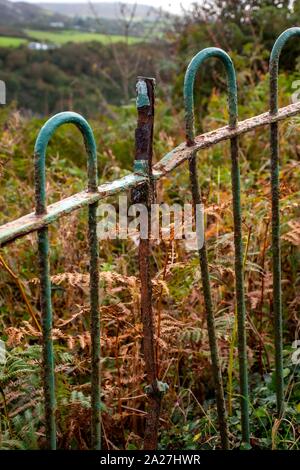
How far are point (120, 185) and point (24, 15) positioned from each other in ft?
82.3

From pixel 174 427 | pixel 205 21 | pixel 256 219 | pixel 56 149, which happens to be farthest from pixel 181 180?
pixel 205 21

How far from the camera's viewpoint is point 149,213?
1529 millimetres

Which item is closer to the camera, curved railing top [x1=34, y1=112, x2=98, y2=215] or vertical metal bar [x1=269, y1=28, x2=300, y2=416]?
curved railing top [x1=34, y1=112, x2=98, y2=215]

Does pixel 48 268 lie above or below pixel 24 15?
below

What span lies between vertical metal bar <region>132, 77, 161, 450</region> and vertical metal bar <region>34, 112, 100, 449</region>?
0.48ft

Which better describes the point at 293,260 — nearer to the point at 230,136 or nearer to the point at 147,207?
the point at 230,136

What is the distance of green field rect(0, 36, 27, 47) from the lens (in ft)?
57.5

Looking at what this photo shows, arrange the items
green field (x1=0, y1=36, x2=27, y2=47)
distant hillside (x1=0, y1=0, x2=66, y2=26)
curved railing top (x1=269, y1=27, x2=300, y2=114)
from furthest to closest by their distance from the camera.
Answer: distant hillside (x1=0, y1=0, x2=66, y2=26) → green field (x1=0, y1=36, x2=27, y2=47) → curved railing top (x1=269, y1=27, x2=300, y2=114)

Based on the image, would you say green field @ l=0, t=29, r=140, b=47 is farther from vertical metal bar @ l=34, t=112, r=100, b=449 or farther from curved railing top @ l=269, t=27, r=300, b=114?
vertical metal bar @ l=34, t=112, r=100, b=449

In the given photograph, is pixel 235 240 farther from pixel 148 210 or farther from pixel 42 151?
pixel 42 151

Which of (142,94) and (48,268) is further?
(142,94)

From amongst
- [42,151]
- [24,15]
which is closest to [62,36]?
[24,15]

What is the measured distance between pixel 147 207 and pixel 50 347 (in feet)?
1.40

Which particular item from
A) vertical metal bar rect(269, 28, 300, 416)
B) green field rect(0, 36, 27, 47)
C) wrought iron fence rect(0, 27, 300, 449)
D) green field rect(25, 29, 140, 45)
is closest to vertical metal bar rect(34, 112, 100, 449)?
wrought iron fence rect(0, 27, 300, 449)
